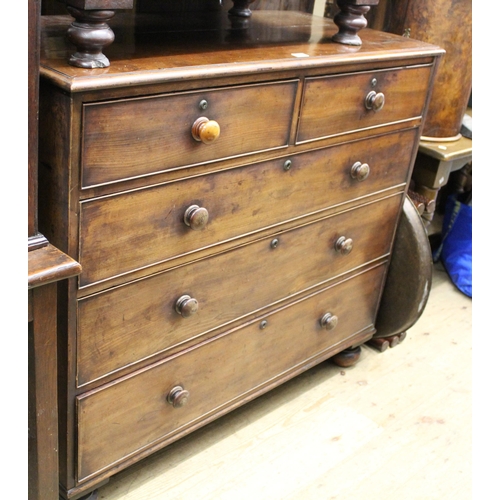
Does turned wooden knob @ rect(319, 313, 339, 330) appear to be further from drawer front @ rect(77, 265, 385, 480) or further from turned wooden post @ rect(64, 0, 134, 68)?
turned wooden post @ rect(64, 0, 134, 68)

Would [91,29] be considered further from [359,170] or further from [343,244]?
[343,244]

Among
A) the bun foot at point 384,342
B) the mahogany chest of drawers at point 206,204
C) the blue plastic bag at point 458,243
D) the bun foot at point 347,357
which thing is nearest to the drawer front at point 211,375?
the mahogany chest of drawers at point 206,204

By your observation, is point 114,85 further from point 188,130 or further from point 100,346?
point 100,346

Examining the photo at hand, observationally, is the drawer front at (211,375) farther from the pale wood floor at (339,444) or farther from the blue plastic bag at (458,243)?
the blue plastic bag at (458,243)

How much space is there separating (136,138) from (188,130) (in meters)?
0.13

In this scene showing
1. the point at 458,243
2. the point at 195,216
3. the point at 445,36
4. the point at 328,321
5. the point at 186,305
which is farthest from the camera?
the point at 458,243

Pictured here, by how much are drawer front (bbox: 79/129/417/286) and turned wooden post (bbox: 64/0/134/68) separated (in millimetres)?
269

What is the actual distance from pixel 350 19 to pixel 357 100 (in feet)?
0.69

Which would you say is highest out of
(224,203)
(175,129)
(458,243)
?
(175,129)

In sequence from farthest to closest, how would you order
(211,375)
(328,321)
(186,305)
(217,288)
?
(328,321) < (211,375) < (217,288) < (186,305)

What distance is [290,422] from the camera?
219 centimetres

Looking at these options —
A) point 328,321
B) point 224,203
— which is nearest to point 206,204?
point 224,203

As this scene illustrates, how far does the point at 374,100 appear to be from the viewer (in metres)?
1.86
